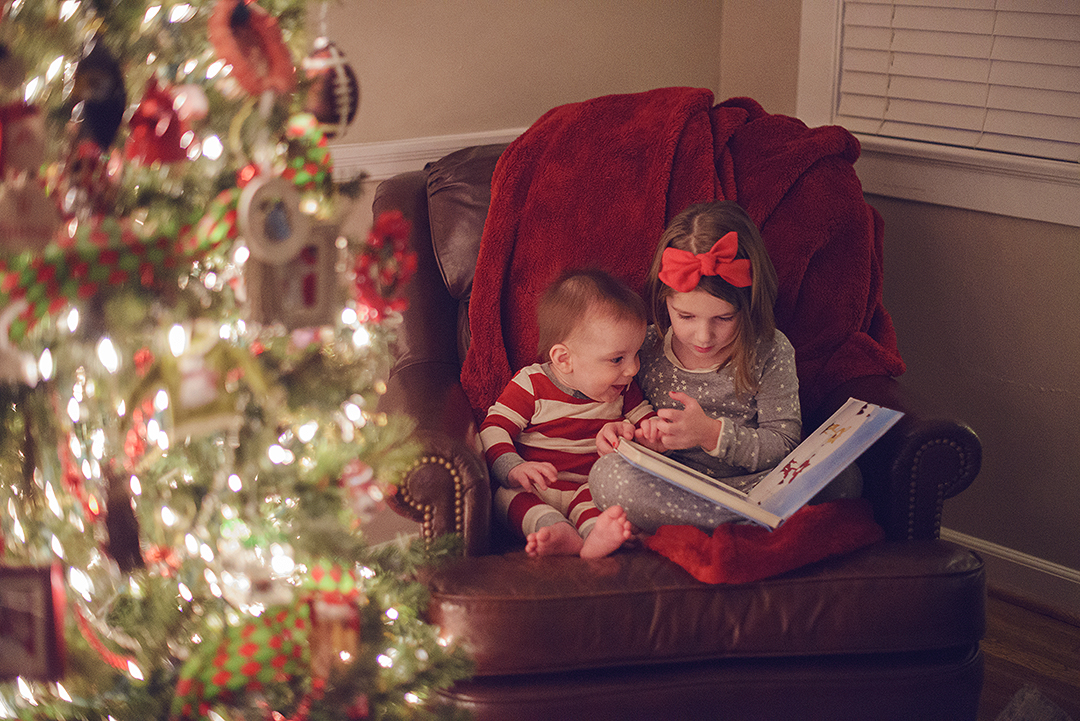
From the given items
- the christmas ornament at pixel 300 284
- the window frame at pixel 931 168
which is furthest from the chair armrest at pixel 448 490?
the window frame at pixel 931 168

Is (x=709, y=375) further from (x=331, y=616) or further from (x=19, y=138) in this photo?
(x=19, y=138)

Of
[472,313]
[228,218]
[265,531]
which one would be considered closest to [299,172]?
[228,218]

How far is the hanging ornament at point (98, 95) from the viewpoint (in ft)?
2.40

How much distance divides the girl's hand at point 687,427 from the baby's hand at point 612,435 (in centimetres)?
8

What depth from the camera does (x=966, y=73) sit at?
80.4 inches

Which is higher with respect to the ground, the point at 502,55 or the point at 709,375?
the point at 502,55

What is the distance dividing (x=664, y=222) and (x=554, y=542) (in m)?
0.76

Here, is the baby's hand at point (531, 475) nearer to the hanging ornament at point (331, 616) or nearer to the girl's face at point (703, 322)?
the girl's face at point (703, 322)

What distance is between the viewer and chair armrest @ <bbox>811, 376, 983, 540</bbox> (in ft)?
4.95

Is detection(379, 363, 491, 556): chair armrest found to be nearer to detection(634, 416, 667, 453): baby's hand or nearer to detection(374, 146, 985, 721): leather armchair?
detection(374, 146, 985, 721): leather armchair

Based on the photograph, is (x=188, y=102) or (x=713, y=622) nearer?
(x=188, y=102)

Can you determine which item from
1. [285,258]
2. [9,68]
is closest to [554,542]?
[285,258]

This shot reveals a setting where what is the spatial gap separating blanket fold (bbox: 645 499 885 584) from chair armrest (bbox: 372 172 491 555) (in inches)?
13.2

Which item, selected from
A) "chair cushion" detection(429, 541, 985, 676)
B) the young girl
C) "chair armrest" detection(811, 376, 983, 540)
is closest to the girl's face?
the young girl
